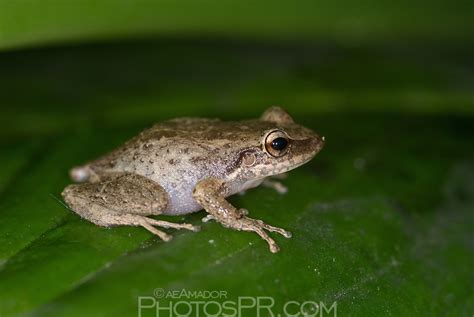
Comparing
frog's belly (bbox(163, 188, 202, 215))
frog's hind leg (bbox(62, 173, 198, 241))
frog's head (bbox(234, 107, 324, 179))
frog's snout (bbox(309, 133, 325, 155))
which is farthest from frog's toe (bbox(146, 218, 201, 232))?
frog's snout (bbox(309, 133, 325, 155))

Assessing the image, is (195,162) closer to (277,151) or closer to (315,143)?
(277,151)

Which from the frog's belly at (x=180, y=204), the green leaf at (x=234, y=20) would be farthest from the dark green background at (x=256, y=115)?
the frog's belly at (x=180, y=204)

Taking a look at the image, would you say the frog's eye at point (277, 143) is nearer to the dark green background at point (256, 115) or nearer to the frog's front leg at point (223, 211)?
the dark green background at point (256, 115)

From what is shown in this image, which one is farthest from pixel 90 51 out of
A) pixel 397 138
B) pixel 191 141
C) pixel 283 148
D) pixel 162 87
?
pixel 397 138

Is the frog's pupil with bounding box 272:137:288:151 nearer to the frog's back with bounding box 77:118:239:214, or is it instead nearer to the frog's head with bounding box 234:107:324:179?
the frog's head with bounding box 234:107:324:179

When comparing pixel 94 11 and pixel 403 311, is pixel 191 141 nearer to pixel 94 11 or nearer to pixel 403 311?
pixel 94 11

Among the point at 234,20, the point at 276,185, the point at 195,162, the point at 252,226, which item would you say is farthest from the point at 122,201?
the point at 234,20
